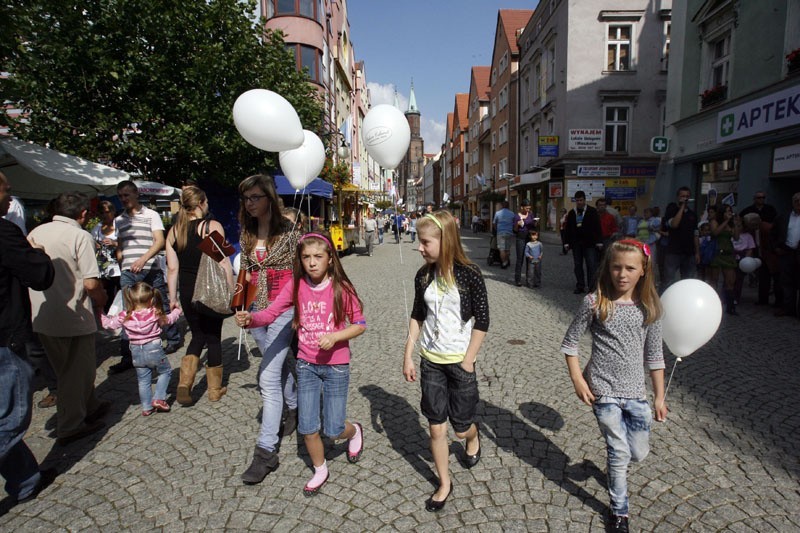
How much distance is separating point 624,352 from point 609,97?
2148cm

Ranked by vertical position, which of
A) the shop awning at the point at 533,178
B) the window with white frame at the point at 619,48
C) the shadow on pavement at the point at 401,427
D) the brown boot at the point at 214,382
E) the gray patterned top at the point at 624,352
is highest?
the window with white frame at the point at 619,48

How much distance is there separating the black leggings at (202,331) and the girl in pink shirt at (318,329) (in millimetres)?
1394

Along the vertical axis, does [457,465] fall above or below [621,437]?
below

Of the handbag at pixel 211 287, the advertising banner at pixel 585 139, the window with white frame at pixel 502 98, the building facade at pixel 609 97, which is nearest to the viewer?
the handbag at pixel 211 287

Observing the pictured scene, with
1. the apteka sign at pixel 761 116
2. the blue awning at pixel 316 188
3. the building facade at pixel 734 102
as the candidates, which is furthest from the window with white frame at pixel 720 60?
the blue awning at pixel 316 188

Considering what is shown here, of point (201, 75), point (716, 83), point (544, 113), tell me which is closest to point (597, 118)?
point (544, 113)

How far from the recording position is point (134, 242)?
4.90 m

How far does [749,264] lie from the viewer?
683cm

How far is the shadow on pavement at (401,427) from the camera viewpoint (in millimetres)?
3000

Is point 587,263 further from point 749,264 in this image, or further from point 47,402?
Result: point 47,402

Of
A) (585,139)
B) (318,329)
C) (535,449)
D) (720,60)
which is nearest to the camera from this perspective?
(318,329)

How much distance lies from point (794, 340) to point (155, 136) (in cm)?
1092

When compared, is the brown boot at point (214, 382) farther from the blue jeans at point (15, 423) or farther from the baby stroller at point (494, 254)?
the baby stroller at point (494, 254)

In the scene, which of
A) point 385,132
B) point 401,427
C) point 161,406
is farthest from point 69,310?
point 385,132
